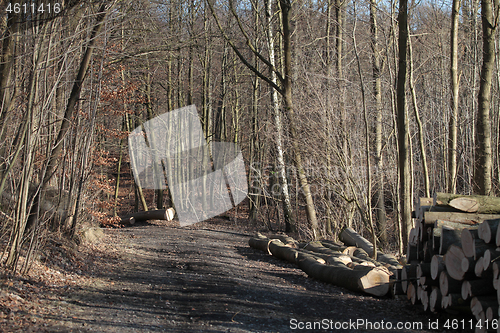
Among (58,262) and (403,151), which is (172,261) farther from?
(403,151)

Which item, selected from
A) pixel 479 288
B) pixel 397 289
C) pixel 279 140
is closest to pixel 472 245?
pixel 479 288

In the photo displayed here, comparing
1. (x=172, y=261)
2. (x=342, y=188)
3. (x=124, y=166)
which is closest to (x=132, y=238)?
(x=172, y=261)

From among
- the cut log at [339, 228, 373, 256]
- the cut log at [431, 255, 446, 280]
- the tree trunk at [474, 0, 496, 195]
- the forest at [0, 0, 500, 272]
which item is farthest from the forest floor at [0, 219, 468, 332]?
the tree trunk at [474, 0, 496, 195]

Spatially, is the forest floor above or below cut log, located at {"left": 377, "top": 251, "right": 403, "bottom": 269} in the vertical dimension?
above

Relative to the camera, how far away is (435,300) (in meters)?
4.52

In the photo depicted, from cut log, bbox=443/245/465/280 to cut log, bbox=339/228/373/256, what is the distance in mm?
4661

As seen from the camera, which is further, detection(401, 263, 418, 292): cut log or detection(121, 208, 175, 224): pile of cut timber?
detection(121, 208, 175, 224): pile of cut timber

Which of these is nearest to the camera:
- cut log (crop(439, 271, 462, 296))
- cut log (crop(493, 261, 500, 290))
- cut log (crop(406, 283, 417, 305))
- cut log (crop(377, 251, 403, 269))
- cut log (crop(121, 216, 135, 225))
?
cut log (crop(493, 261, 500, 290))

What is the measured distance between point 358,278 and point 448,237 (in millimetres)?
1541

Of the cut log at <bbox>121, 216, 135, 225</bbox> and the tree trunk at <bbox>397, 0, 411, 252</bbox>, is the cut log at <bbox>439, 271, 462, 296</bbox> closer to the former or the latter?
the tree trunk at <bbox>397, 0, 411, 252</bbox>

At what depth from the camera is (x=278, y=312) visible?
190 inches

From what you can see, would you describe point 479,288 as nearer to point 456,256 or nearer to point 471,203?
point 456,256

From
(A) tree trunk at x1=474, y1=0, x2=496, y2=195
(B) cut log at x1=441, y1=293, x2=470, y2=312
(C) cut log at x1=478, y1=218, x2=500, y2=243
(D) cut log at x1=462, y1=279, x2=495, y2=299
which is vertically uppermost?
(A) tree trunk at x1=474, y1=0, x2=496, y2=195

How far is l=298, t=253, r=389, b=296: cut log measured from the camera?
568 cm
